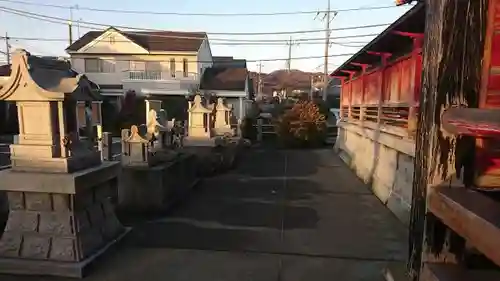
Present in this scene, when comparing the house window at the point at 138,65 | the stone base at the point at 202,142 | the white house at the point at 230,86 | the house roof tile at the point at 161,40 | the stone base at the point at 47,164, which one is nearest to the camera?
the stone base at the point at 47,164

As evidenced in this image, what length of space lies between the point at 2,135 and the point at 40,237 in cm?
2058

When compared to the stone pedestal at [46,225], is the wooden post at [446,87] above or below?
above

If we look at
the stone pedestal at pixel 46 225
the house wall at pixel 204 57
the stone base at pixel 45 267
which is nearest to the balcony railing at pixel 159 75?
the house wall at pixel 204 57

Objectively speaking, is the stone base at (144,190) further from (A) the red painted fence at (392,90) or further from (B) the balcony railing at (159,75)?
(B) the balcony railing at (159,75)

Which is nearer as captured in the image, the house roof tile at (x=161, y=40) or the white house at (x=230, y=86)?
the white house at (x=230, y=86)

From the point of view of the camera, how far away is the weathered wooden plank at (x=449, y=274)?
72.7 inches

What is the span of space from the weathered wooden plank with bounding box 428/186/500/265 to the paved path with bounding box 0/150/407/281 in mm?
2624

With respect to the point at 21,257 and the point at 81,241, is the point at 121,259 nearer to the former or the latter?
the point at 81,241

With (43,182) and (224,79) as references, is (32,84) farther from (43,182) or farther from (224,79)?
(224,79)

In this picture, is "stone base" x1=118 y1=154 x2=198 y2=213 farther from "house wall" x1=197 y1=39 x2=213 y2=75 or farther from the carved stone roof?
"house wall" x1=197 y1=39 x2=213 y2=75

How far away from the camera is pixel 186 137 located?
11.7m

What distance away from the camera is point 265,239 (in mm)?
5516

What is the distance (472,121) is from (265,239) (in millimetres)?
4343

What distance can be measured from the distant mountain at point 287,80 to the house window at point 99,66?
102 feet
